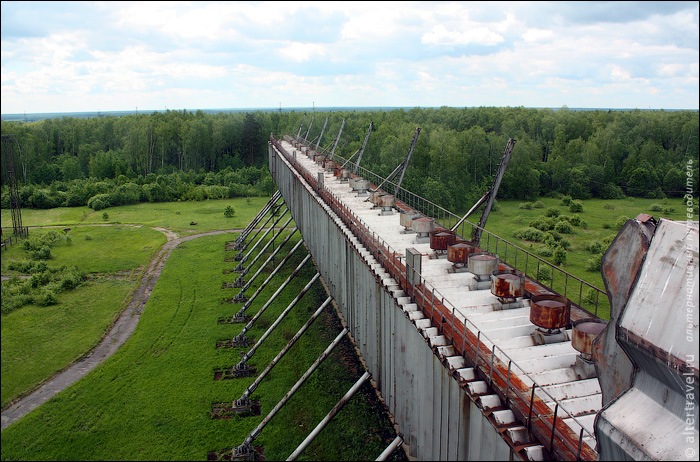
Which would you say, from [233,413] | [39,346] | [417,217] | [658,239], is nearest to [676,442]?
[658,239]

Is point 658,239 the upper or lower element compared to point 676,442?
upper

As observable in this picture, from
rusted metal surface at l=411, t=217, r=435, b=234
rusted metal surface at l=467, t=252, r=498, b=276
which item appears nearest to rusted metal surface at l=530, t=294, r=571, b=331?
rusted metal surface at l=467, t=252, r=498, b=276

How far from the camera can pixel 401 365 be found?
1393 centimetres

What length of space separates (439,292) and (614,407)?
8156 mm

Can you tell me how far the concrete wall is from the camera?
31.8 feet

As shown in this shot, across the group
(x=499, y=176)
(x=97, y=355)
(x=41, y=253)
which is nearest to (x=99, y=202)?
(x=41, y=253)

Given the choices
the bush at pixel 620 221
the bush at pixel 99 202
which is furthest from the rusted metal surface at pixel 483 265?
the bush at pixel 99 202

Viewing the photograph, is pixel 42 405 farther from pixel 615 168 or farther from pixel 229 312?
pixel 615 168

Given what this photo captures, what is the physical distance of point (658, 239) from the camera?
20.9ft

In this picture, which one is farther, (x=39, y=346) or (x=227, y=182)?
(x=227, y=182)

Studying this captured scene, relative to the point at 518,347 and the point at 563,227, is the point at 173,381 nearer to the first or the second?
the point at 518,347

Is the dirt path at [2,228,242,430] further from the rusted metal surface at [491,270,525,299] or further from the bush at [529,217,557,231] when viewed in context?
the bush at [529,217,557,231]

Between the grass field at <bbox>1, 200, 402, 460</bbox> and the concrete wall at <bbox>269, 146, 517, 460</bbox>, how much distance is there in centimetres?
366

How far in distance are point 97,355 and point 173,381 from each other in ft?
17.9
